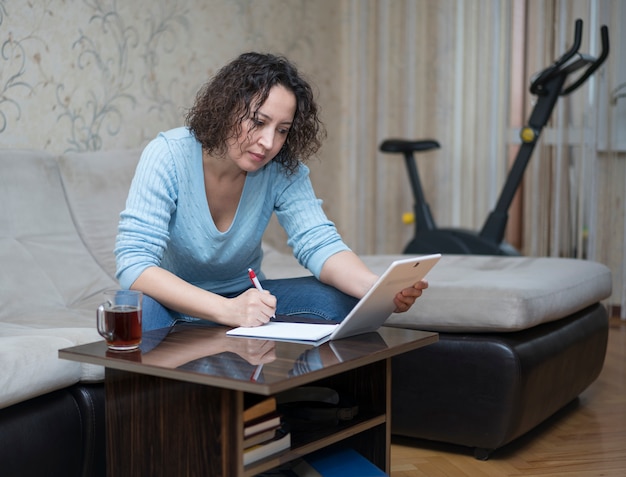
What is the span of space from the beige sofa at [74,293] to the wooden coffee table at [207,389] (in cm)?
17

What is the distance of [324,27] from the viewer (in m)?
3.84

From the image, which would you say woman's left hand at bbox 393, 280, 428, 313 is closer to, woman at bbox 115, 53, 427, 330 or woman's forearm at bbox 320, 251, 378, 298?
woman at bbox 115, 53, 427, 330

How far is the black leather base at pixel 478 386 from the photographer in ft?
6.23

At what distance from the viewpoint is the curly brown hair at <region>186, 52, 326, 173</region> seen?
1.61 metres

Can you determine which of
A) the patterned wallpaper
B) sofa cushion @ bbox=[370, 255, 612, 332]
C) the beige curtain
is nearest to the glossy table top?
sofa cushion @ bbox=[370, 255, 612, 332]

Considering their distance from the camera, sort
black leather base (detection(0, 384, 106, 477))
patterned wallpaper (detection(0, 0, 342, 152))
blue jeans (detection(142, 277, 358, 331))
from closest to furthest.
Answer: black leather base (detection(0, 384, 106, 477)) → blue jeans (detection(142, 277, 358, 331)) → patterned wallpaper (detection(0, 0, 342, 152))

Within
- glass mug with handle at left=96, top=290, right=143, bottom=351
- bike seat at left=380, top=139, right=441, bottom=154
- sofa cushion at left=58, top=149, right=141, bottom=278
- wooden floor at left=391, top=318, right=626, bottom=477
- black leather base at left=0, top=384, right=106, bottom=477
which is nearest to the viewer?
glass mug with handle at left=96, top=290, right=143, bottom=351

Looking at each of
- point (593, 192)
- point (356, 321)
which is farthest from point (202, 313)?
point (593, 192)

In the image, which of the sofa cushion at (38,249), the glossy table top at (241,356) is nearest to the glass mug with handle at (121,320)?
the glossy table top at (241,356)

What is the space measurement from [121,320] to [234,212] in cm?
54

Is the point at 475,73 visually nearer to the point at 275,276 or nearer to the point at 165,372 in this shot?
the point at 275,276

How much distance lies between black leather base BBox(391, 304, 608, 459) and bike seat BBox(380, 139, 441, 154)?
1628mm

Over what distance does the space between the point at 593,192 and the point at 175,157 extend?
2452 millimetres

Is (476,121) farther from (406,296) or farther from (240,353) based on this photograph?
(240,353)
